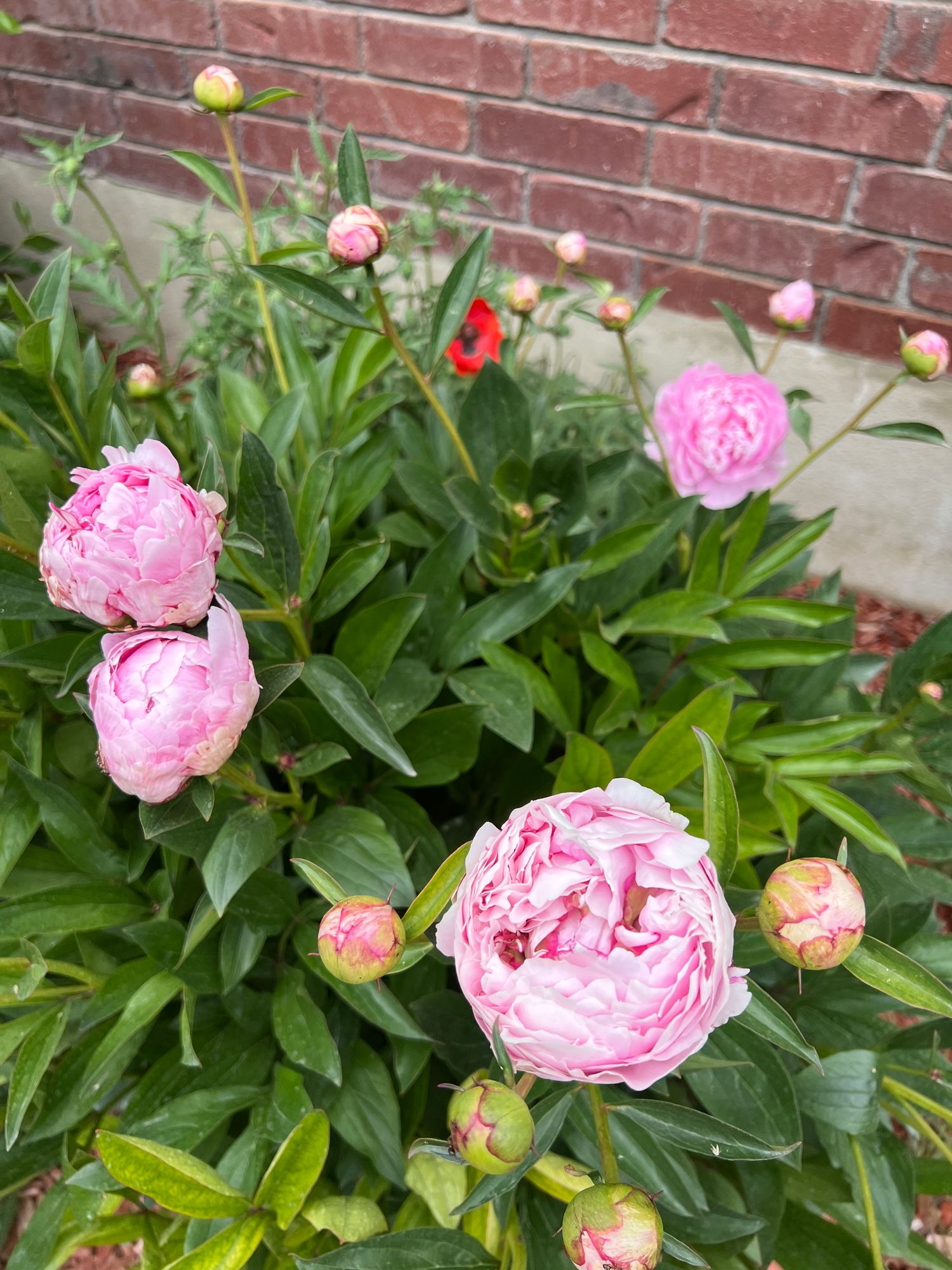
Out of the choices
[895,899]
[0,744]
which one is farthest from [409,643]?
[895,899]

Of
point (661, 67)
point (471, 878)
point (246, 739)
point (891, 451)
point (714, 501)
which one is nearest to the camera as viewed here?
point (471, 878)

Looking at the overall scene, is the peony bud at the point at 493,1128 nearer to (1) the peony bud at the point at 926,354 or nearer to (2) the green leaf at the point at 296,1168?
(2) the green leaf at the point at 296,1168

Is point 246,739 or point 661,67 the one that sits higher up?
point 661,67

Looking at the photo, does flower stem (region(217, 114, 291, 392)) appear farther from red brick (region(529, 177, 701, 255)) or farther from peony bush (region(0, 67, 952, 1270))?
red brick (region(529, 177, 701, 255))

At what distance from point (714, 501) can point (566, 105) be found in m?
0.83

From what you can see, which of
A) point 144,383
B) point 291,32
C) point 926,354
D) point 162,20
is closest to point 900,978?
point 926,354

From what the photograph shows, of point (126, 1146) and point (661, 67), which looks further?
point (661, 67)

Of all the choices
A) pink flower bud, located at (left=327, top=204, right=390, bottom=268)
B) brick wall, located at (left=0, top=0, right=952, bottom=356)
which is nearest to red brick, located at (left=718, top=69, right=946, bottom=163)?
brick wall, located at (left=0, top=0, right=952, bottom=356)

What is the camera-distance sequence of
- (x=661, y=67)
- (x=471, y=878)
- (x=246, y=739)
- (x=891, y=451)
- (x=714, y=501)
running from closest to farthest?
(x=471, y=878) < (x=246, y=739) < (x=714, y=501) < (x=661, y=67) < (x=891, y=451)

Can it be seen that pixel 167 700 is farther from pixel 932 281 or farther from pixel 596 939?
pixel 932 281

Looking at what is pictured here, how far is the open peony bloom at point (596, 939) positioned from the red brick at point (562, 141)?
113 cm

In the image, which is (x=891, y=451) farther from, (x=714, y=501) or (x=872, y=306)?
(x=714, y=501)

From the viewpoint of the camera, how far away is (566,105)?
1199 mm

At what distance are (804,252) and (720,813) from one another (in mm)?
1056
